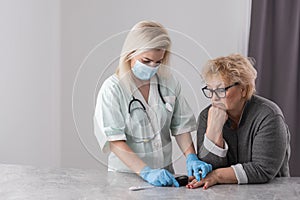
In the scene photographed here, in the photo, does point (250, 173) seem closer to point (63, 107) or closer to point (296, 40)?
point (296, 40)

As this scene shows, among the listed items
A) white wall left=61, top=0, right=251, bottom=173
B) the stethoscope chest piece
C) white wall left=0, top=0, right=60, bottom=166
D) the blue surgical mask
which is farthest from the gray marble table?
white wall left=0, top=0, right=60, bottom=166

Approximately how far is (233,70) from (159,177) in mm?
439

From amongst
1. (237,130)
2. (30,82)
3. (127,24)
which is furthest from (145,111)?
(127,24)

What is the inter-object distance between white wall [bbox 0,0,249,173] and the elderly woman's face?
4.18 ft

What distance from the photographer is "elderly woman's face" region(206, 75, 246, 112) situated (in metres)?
→ 1.67

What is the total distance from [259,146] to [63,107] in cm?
190

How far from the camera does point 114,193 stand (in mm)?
1557

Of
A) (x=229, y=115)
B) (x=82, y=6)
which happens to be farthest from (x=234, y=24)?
(x=229, y=115)

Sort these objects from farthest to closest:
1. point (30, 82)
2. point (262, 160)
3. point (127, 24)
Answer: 1. point (127, 24)
2. point (30, 82)
3. point (262, 160)

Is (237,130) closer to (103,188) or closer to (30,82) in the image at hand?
(103,188)

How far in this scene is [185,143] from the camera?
1719 millimetres

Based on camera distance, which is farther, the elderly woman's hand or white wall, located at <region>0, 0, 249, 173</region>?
white wall, located at <region>0, 0, 249, 173</region>

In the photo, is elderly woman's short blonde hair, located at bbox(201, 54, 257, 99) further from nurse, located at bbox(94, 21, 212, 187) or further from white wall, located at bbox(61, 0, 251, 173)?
white wall, located at bbox(61, 0, 251, 173)

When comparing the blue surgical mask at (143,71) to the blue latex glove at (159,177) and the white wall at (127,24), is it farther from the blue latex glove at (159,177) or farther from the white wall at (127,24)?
the white wall at (127,24)
